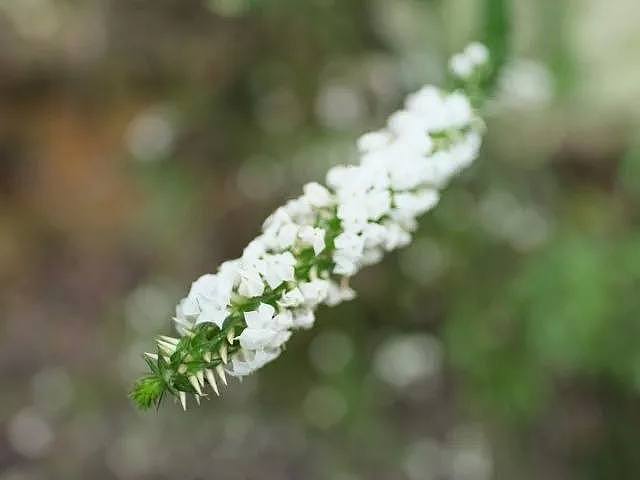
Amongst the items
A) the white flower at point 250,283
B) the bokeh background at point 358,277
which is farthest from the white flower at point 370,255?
the bokeh background at point 358,277

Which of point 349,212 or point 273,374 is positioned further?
point 273,374

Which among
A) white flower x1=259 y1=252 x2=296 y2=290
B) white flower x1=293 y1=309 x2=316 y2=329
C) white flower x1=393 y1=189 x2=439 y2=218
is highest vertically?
white flower x1=393 y1=189 x2=439 y2=218

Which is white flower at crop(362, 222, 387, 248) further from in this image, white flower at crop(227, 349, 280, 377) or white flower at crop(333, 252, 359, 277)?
white flower at crop(227, 349, 280, 377)

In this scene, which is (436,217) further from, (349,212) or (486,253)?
(349,212)

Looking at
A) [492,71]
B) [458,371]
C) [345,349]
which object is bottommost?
[492,71]

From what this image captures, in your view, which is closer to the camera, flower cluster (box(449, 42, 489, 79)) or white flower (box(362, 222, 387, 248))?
white flower (box(362, 222, 387, 248))

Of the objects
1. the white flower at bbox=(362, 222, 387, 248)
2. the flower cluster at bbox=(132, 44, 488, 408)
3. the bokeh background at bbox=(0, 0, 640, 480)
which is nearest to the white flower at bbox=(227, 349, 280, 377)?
the flower cluster at bbox=(132, 44, 488, 408)

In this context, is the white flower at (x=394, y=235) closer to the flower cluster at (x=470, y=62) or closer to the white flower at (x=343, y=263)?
the white flower at (x=343, y=263)

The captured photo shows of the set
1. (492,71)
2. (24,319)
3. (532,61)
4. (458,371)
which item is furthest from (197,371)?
(24,319)
